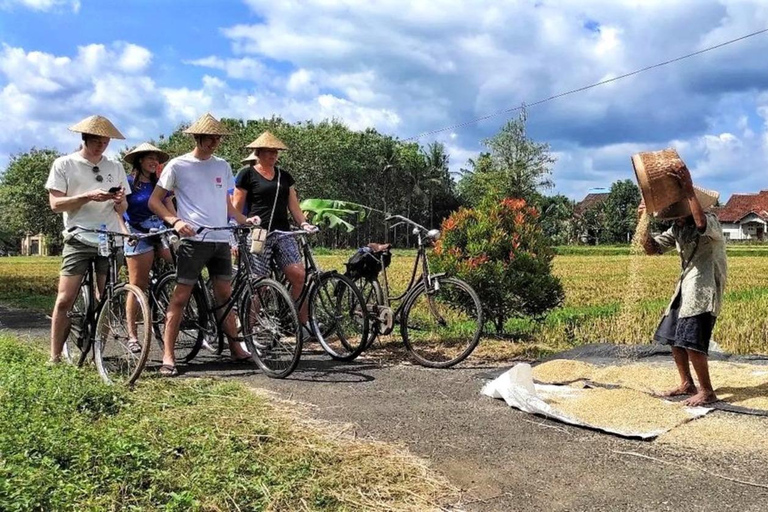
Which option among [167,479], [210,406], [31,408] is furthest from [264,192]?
[167,479]

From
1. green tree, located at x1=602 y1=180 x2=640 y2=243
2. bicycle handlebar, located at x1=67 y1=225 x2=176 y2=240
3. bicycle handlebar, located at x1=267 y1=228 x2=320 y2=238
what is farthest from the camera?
green tree, located at x1=602 y1=180 x2=640 y2=243

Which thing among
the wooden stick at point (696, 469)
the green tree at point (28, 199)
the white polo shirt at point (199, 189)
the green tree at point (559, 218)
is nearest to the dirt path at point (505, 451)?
the wooden stick at point (696, 469)

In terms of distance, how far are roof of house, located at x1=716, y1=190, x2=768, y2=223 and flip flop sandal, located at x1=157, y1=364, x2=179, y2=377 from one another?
85143mm

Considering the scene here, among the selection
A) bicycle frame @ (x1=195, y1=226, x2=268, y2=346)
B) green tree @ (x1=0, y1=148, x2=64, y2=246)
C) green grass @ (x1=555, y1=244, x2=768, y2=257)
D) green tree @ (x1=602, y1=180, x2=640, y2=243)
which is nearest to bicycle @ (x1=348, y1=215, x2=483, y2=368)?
bicycle frame @ (x1=195, y1=226, x2=268, y2=346)

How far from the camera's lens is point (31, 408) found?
3.77m

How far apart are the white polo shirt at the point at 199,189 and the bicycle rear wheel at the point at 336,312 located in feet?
3.24

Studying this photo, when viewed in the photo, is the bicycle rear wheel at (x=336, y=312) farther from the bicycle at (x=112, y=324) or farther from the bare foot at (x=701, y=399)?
the bare foot at (x=701, y=399)

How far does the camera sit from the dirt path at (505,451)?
3123 millimetres

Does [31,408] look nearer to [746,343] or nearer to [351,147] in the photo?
[746,343]

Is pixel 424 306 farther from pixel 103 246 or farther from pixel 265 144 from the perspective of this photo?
pixel 103 246

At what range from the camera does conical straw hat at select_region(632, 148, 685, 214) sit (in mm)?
Answer: 4582

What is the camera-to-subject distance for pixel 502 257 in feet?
25.2

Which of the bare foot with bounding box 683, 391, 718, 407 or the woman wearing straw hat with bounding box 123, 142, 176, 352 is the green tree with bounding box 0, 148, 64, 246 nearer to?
the woman wearing straw hat with bounding box 123, 142, 176, 352

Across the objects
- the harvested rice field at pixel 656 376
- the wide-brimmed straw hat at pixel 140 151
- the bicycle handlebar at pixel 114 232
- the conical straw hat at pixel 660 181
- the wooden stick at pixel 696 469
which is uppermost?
the wide-brimmed straw hat at pixel 140 151
